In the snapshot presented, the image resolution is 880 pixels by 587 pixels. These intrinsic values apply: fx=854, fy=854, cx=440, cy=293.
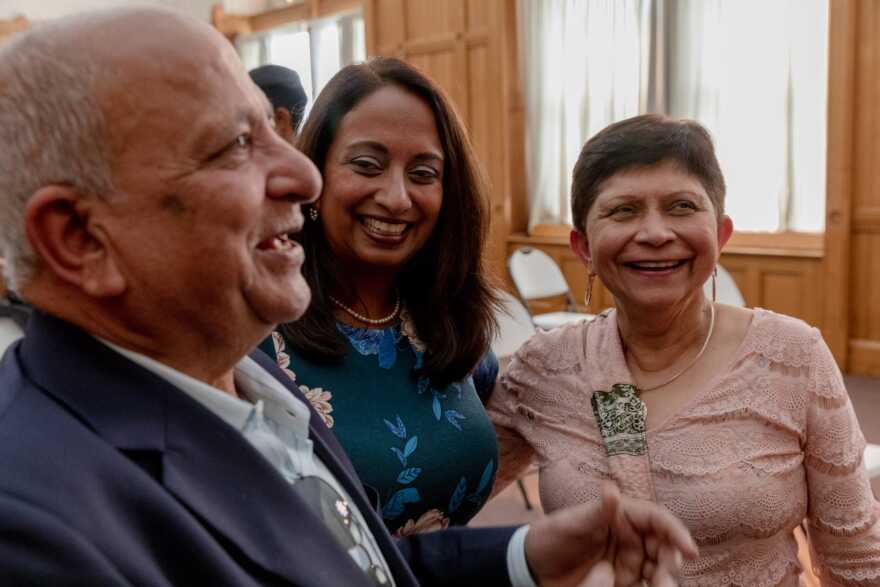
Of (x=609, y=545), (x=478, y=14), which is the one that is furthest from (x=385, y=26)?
(x=609, y=545)

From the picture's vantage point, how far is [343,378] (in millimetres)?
1585

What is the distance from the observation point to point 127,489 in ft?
2.52

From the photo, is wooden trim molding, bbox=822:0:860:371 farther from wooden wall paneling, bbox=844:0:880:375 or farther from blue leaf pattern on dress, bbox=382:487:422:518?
blue leaf pattern on dress, bbox=382:487:422:518

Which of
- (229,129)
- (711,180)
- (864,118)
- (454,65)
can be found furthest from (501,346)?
(454,65)

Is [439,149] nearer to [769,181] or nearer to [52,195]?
[52,195]

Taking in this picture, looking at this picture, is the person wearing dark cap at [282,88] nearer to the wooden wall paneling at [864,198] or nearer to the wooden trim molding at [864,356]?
the wooden wall paneling at [864,198]

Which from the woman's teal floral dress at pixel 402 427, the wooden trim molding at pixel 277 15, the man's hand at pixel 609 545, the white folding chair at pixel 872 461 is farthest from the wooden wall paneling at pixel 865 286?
the wooden trim molding at pixel 277 15

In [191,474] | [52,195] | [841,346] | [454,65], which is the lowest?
[841,346]

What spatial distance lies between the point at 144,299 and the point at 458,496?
0.93m

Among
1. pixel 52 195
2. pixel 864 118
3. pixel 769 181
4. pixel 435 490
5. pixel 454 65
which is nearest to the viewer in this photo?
pixel 52 195

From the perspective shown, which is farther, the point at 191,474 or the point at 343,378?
the point at 343,378

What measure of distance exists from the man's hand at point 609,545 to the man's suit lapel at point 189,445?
0.40 meters

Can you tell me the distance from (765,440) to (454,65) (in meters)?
7.25

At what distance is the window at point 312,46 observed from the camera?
31.1 ft
